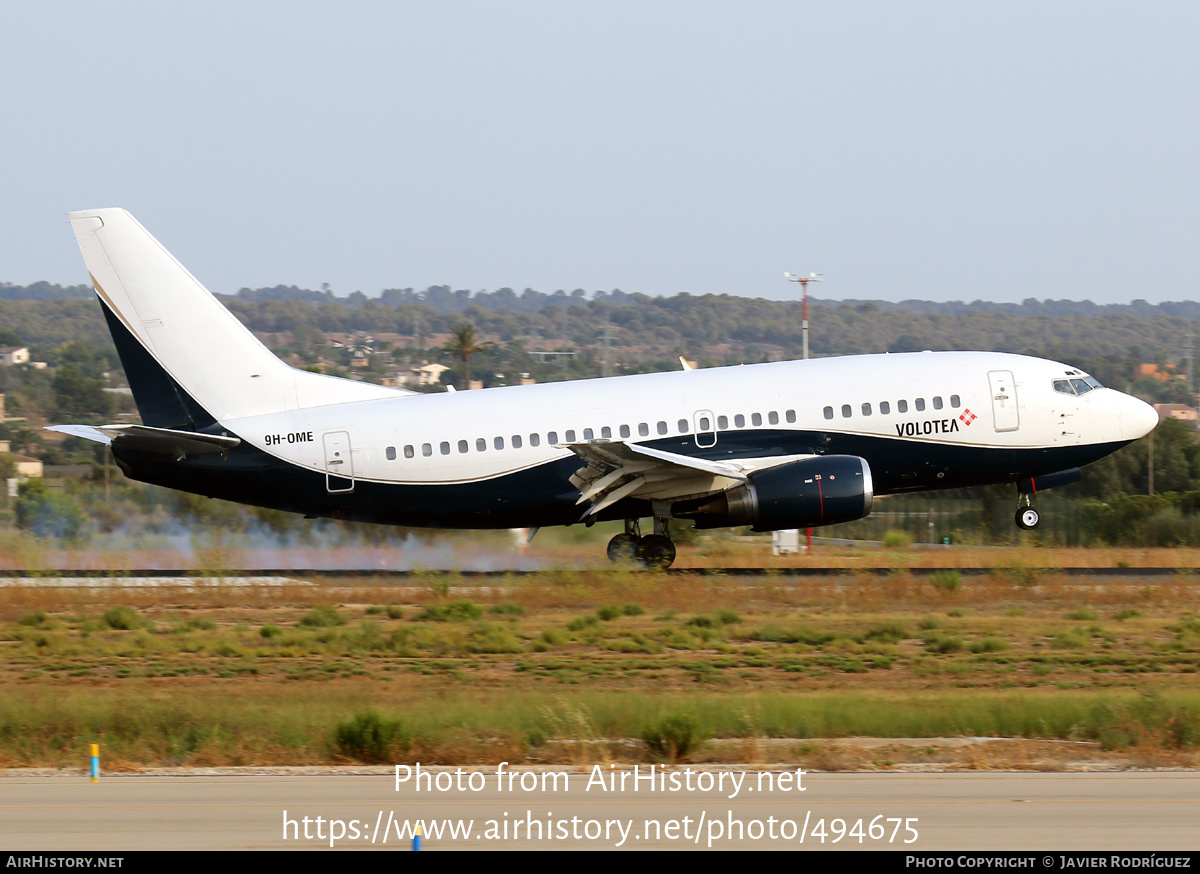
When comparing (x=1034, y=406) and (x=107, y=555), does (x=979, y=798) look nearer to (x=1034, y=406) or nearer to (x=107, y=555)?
(x=1034, y=406)

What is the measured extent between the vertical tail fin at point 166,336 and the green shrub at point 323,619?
4.97 meters

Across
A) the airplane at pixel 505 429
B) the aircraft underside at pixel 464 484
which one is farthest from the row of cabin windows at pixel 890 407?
the aircraft underside at pixel 464 484

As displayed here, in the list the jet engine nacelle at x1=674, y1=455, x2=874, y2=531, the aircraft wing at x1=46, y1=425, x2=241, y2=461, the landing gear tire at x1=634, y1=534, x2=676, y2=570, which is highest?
the aircraft wing at x1=46, y1=425, x2=241, y2=461

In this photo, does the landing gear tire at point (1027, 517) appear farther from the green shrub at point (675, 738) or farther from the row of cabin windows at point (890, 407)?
the green shrub at point (675, 738)

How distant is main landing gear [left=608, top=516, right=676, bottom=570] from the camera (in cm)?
2658

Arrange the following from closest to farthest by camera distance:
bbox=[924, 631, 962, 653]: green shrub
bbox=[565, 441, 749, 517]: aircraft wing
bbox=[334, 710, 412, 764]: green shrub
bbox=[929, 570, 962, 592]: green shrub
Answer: bbox=[334, 710, 412, 764]: green shrub
bbox=[924, 631, 962, 653]: green shrub
bbox=[929, 570, 962, 592]: green shrub
bbox=[565, 441, 749, 517]: aircraft wing

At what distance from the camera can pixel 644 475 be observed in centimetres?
2552

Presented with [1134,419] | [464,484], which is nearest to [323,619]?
[464,484]

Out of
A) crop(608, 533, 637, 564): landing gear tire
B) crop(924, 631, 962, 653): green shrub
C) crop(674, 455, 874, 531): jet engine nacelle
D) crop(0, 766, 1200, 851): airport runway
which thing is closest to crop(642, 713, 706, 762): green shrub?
crop(0, 766, 1200, 851): airport runway

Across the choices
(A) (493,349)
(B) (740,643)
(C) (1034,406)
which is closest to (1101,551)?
(C) (1034,406)

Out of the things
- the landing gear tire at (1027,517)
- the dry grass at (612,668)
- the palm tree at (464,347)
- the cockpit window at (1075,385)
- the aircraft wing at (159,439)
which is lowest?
the dry grass at (612,668)

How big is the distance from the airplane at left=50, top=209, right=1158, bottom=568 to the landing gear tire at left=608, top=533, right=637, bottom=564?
35 cm

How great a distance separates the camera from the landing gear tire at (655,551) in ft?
87.2

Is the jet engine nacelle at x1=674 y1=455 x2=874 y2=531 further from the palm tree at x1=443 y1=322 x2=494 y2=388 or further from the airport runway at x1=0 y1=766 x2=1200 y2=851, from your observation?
the palm tree at x1=443 y1=322 x2=494 y2=388
